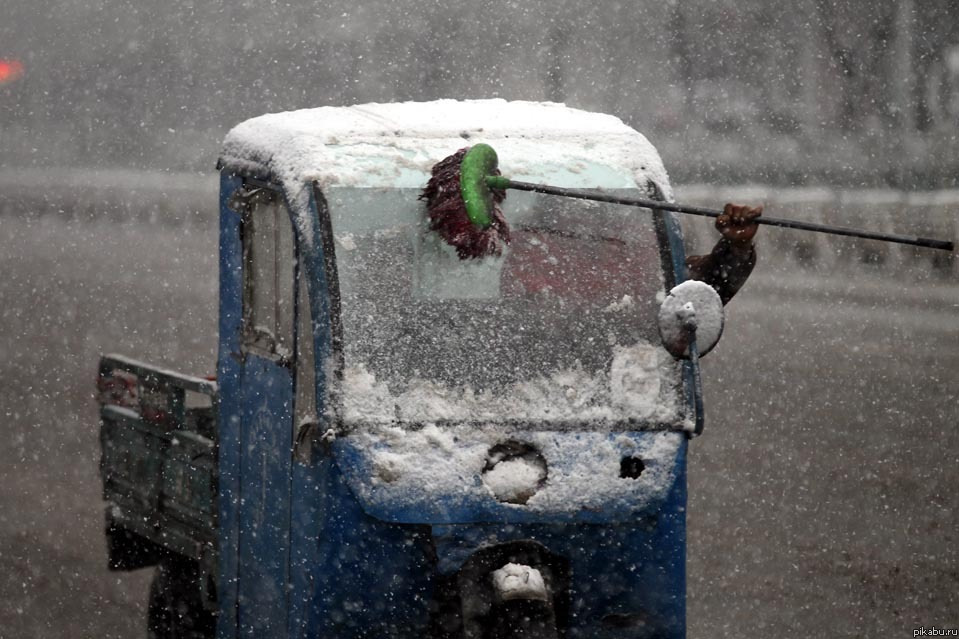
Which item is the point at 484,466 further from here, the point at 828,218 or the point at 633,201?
the point at 828,218

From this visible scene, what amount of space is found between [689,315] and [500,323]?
57 cm

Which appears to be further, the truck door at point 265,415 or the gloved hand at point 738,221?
the truck door at point 265,415

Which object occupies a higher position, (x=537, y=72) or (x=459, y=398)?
(x=537, y=72)

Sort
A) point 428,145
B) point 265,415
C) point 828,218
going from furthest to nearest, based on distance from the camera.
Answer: point 828,218, point 265,415, point 428,145

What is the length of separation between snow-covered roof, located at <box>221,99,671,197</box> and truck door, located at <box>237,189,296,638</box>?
202 mm

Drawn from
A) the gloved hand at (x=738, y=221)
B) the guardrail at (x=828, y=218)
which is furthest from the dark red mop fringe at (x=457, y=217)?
the guardrail at (x=828, y=218)

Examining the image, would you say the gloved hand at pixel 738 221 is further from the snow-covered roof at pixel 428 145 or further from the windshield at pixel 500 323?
the snow-covered roof at pixel 428 145

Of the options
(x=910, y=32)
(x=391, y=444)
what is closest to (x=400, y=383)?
(x=391, y=444)

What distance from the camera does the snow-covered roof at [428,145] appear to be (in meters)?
4.86

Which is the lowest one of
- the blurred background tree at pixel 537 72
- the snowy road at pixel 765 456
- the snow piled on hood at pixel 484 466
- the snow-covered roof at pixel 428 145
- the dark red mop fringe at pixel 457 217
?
the snowy road at pixel 765 456

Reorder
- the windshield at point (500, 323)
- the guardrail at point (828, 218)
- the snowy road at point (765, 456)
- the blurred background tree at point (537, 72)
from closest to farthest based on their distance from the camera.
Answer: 1. the windshield at point (500, 323)
2. the snowy road at point (765, 456)
3. the guardrail at point (828, 218)
4. the blurred background tree at point (537, 72)

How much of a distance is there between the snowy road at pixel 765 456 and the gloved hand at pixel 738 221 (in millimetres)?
2296

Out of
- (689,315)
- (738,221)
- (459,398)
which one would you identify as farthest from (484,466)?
(738,221)

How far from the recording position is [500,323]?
476 cm
